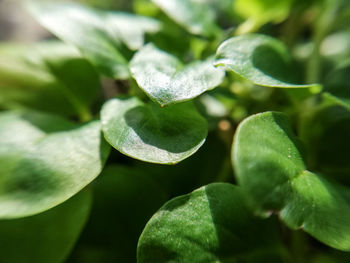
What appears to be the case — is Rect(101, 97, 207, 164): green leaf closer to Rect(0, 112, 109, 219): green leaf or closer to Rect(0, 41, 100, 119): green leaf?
Rect(0, 112, 109, 219): green leaf

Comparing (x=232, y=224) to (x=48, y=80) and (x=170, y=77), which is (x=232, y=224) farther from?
(x=48, y=80)

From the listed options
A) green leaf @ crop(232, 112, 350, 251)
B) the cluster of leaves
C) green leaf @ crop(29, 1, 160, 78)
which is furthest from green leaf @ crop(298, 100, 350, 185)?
green leaf @ crop(29, 1, 160, 78)

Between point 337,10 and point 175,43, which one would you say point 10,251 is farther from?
point 337,10

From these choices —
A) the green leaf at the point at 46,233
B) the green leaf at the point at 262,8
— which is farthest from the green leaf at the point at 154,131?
the green leaf at the point at 262,8

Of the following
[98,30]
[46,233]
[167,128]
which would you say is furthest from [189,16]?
[46,233]

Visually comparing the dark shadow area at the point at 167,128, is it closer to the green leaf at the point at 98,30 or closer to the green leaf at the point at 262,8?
the green leaf at the point at 98,30

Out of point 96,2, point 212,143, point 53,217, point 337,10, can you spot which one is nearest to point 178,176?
point 212,143
